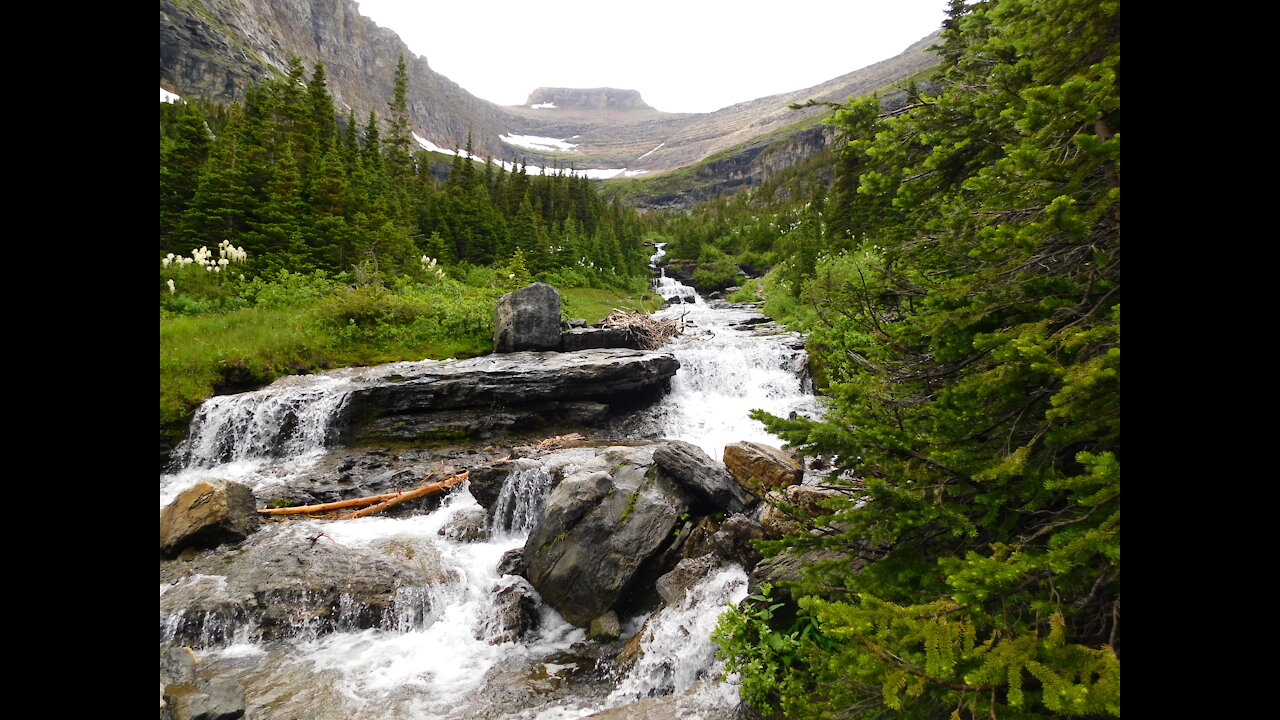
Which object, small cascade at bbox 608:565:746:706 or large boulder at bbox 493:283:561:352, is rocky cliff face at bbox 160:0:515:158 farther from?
small cascade at bbox 608:565:746:706

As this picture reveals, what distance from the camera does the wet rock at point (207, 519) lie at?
8.83m

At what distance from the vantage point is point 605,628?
7.50 m

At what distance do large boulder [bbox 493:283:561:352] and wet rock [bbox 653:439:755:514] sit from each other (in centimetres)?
1023

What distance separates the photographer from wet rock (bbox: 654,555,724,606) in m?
7.30

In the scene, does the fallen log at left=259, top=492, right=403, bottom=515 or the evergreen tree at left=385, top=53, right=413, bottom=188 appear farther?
the evergreen tree at left=385, top=53, right=413, bottom=188

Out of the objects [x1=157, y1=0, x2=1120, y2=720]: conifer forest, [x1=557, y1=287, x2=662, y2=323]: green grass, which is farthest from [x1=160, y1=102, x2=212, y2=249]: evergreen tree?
[x1=157, y1=0, x2=1120, y2=720]: conifer forest

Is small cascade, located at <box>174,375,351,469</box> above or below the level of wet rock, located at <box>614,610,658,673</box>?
above

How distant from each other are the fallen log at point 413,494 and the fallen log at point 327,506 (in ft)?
0.64

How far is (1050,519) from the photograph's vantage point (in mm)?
3107
